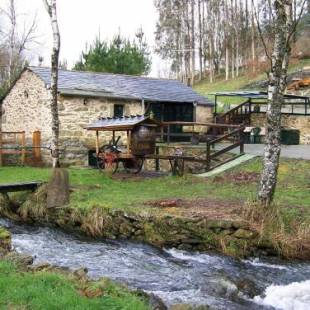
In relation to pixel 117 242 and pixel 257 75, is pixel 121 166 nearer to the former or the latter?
pixel 117 242

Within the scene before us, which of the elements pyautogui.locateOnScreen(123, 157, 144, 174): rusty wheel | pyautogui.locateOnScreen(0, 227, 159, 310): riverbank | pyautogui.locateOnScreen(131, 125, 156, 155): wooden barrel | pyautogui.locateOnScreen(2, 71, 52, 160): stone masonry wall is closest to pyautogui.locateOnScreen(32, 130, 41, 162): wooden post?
pyautogui.locateOnScreen(2, 71, 52, 160): stone masonry wall

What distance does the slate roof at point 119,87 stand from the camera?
22925 millimetres

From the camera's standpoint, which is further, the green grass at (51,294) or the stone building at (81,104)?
the stone building at (81,104)

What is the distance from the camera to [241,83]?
40.0 m

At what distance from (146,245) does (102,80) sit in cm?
1561

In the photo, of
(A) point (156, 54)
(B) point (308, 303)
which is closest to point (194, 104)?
(B) point (308, 303)

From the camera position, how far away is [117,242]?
11234mm

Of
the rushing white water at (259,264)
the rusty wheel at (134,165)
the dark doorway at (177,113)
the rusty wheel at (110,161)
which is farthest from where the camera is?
the dark doorway at (177,113)

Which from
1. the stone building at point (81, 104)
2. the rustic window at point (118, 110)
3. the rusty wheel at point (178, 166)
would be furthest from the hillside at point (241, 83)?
the rusty wheel at point (178, 166)

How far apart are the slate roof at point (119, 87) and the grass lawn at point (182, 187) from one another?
609cm

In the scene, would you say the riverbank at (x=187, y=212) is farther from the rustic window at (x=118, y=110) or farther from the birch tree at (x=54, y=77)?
the rustic window at (x=118, y=110)

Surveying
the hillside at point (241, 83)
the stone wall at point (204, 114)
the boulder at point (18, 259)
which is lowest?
the boulder at point (18, 259)

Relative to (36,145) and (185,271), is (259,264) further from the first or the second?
(36,145)

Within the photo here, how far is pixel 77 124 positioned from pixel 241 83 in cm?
2079
